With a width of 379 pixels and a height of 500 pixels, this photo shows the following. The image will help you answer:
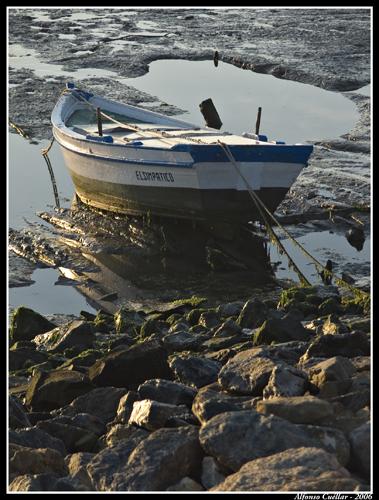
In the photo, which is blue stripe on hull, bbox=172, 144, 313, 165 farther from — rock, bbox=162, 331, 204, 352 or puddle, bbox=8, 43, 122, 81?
puddle, bbox=8, 43, 122, 81

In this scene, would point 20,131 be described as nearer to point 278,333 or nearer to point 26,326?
point 26,326

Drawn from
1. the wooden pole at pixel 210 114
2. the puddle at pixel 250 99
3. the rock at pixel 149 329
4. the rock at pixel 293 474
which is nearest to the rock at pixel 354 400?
the rock at pixel 293 474

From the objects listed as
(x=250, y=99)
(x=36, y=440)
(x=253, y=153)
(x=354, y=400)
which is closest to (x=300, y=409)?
(x=354, y=400)

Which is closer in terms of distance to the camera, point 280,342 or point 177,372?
point 177,372

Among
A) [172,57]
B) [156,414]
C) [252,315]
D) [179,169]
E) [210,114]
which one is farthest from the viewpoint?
[172,57]

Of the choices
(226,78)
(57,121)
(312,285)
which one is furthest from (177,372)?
(226,78)

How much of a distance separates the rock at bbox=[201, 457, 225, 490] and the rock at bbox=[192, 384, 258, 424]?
55 centimetres

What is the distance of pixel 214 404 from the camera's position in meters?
7.39

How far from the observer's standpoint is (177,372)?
8844mm

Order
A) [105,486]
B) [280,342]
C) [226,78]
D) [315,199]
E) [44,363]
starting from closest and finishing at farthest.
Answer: [105,486] < [280,342] < [44,363] < [315,199] < [226,78]

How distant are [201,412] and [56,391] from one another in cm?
210
